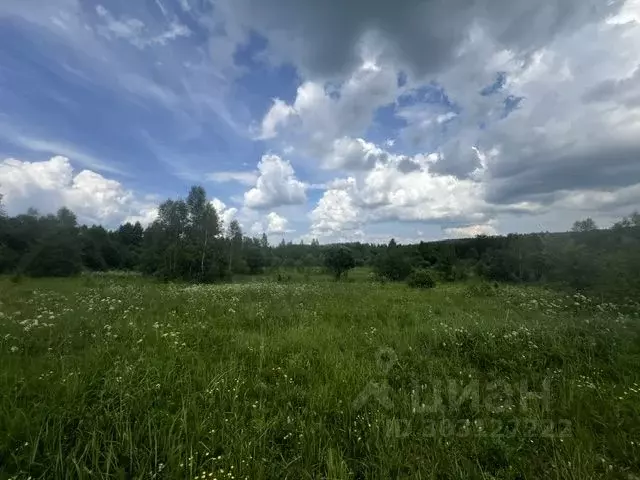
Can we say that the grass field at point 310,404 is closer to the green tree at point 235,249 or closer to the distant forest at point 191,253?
the distant forest at point 191,253

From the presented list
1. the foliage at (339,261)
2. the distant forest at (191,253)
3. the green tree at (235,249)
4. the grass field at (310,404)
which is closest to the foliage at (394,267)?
the distant forest at (191,253)

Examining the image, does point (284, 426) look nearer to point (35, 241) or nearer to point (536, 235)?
point (536, 235)

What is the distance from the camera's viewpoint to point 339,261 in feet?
190

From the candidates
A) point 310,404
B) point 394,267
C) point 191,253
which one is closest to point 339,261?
point 394,267

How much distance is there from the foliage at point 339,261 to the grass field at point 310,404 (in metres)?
51.1

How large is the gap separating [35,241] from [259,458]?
2715 inches

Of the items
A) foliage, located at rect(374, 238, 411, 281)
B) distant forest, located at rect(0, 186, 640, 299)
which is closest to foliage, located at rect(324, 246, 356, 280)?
distant forest, located at rect(0, 186, 640, 299)

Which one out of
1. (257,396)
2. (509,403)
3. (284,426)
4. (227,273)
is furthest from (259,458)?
(227,273)

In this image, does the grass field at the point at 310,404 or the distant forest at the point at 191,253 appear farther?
the distant forest at the point at 191,253

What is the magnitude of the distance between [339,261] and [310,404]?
5403cm

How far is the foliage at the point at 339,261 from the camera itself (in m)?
57.9

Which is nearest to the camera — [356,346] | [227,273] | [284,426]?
[284,426]

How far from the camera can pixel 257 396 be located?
418 cm

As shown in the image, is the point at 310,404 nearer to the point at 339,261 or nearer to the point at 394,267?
the point at 339,261
